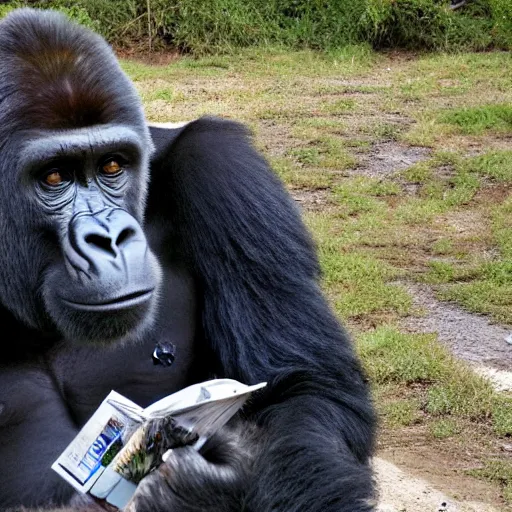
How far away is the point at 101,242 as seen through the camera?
3.21 meters

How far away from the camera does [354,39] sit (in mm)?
13289

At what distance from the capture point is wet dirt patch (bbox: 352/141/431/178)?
872cm

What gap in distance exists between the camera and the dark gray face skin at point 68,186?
321 centimetres

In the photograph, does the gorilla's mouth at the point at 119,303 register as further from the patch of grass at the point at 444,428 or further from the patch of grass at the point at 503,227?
the patch of grass at the point at 503,227

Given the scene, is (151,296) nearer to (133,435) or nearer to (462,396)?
(133,435)

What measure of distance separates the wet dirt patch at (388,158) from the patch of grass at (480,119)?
721 mm

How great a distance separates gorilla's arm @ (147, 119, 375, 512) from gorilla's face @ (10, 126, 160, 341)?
32 cm

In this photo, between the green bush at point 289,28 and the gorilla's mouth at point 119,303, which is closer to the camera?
the gorilla's mouth at point 119,303

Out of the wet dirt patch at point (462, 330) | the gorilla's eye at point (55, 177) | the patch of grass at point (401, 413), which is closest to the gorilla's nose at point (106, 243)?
the gorilla's eye at point (55, 177)

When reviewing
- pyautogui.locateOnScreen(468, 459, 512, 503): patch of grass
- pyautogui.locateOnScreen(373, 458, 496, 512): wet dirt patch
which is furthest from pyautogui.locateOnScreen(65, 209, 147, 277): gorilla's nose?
pyautogui.locateOnScreen(468, 459, 512, 503): patch of grass

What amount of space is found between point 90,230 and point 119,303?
230 millimetres

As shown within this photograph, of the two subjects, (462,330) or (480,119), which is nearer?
(462,330)

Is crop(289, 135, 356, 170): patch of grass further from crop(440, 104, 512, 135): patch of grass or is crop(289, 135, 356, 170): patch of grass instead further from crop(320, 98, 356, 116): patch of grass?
crop(440, 104, 512, 135): patch of grass

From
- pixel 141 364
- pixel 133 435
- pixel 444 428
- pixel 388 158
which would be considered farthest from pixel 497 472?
pixel 388 158
